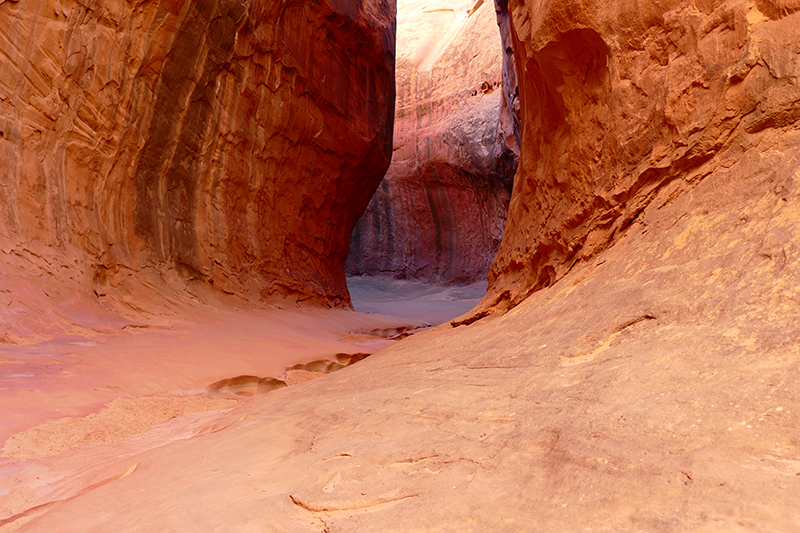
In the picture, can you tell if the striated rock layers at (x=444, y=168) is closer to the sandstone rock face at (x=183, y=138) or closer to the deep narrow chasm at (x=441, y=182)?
the deep narrow chasm at (x=441, y=182)

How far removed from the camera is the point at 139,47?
7.57 meters

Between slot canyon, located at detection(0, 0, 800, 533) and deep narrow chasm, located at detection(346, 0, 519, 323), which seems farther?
deep narrow chasm, located at detection(346, 0, 519, 323)

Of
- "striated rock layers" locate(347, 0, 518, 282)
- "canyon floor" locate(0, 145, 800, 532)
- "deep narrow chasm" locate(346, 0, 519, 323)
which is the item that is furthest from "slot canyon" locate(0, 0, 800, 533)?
"striated rock layers" locate(347, 0, 518, 282)

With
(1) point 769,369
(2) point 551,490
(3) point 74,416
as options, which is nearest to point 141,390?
(3) point 74,416

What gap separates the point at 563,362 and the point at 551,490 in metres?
0.91

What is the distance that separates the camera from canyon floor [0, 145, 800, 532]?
1.13 meters

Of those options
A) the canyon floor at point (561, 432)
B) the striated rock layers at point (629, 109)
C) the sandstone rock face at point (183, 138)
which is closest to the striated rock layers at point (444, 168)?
the sandstone rock face at point (183, 138)

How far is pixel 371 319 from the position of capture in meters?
11.8

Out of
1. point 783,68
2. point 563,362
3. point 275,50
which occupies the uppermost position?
point 275,50

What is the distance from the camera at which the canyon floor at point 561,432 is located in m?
1.13

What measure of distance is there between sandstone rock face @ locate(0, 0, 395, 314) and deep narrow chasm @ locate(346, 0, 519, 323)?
8.16 m

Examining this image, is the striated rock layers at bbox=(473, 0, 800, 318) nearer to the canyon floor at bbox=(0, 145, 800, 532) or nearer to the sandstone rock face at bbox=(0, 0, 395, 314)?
the canyon floor at bbox=(0, 145, 800, 532)

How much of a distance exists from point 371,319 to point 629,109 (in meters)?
8.56

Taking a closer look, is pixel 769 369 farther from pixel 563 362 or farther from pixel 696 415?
pixel 563 362
